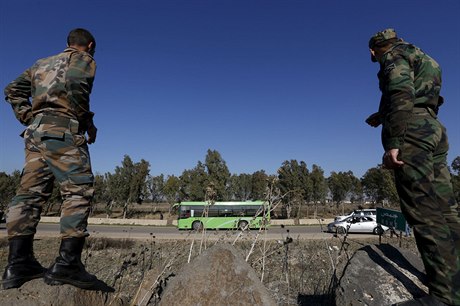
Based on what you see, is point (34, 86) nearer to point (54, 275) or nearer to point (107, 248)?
point (54, 275)

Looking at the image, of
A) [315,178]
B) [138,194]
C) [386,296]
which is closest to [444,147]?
[386,296]

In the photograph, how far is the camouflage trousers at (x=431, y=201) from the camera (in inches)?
73.0

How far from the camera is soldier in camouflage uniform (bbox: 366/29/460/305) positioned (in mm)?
1879

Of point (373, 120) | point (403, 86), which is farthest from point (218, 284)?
point (373, 120)

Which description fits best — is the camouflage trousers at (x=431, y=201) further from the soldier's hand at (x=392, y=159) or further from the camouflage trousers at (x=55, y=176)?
the camouflage trousers at (x=55, y=176)

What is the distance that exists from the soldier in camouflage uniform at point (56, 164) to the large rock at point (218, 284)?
74 cm

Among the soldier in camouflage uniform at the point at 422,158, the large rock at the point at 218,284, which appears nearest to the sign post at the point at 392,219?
the soldier in camouflage uniform at the point at 422,158

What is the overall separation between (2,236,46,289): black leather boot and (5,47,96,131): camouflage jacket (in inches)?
36.6

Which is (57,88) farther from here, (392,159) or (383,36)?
(383,36)

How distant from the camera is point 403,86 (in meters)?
2.12

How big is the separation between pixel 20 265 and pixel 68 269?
36cm

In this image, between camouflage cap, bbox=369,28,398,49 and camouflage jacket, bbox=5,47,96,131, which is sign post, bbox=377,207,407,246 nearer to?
camouflage cap, bbox=369,28,398,49

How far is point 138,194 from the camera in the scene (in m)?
43.8

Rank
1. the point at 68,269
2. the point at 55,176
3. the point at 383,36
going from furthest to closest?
the point at 383,36
the point at 55,176
the point at 68,269
